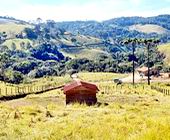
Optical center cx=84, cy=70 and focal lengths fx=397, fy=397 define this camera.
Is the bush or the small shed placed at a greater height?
the small shed

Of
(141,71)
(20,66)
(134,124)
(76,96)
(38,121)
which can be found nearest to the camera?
(134,124)

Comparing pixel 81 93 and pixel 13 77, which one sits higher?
pixel 81 93

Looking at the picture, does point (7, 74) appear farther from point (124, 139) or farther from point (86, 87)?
point (124, 139)

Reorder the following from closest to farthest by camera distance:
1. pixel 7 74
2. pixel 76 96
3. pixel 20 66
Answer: pixel 76 96 → pixel 7 74 → pixel 20 66

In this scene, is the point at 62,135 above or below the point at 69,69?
above

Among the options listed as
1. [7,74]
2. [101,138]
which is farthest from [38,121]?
[7,74]

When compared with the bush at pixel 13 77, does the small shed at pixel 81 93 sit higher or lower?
higher

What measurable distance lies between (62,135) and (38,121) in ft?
13.1

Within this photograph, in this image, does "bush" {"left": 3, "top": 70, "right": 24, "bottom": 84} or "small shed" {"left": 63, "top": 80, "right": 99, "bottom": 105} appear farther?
"bush" {"left": 3, "top": 70, "right": 24, "bottom": 84}

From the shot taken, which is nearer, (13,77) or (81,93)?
(81,93)

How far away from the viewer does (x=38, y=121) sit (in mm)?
15047

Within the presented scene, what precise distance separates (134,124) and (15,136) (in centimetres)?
385

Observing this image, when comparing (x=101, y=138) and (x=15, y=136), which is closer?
(x=101, y=138)

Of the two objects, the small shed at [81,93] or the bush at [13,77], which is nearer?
the small shed at [81,93]
